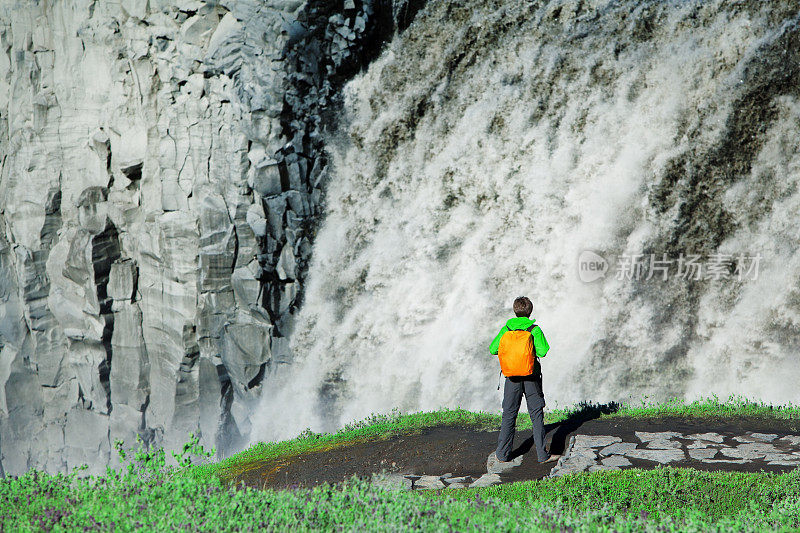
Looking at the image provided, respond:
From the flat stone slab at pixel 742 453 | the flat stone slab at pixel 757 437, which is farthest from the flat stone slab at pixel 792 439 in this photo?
the flat stone slab at pixel 742 453

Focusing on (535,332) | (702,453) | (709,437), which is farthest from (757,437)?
(535,332)

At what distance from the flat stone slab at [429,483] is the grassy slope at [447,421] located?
7.66 feet

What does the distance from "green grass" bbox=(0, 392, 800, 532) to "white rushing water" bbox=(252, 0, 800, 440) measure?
305 inches

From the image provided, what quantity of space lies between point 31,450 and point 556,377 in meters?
17.1

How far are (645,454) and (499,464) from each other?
1.78m

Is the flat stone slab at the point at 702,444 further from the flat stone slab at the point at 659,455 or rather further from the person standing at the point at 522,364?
the person standing at the point at 522,364

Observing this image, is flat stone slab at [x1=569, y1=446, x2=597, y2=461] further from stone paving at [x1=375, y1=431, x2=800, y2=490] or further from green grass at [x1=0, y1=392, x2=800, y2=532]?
green grass at [x1=0, y1=392, x2=800, y2=532]

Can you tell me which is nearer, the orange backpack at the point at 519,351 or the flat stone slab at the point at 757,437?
the orange backpack at the point at 519,351

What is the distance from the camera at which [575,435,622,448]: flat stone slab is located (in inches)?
345

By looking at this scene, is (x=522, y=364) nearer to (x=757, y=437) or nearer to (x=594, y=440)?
(x=594, y=440)

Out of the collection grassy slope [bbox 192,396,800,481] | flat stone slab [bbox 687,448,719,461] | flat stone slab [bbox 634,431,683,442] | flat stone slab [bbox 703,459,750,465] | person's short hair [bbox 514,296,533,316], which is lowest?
grassy slope [bbox 192,396,800,481]

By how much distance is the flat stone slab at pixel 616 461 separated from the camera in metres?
8.11

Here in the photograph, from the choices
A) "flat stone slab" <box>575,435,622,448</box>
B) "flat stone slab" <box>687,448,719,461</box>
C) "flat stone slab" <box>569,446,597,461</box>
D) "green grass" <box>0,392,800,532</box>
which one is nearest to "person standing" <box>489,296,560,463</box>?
"flat stone slab" <box>569,446,597,461</box>

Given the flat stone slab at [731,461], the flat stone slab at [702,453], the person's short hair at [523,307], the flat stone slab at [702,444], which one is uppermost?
the person's short hair at [523,307]
